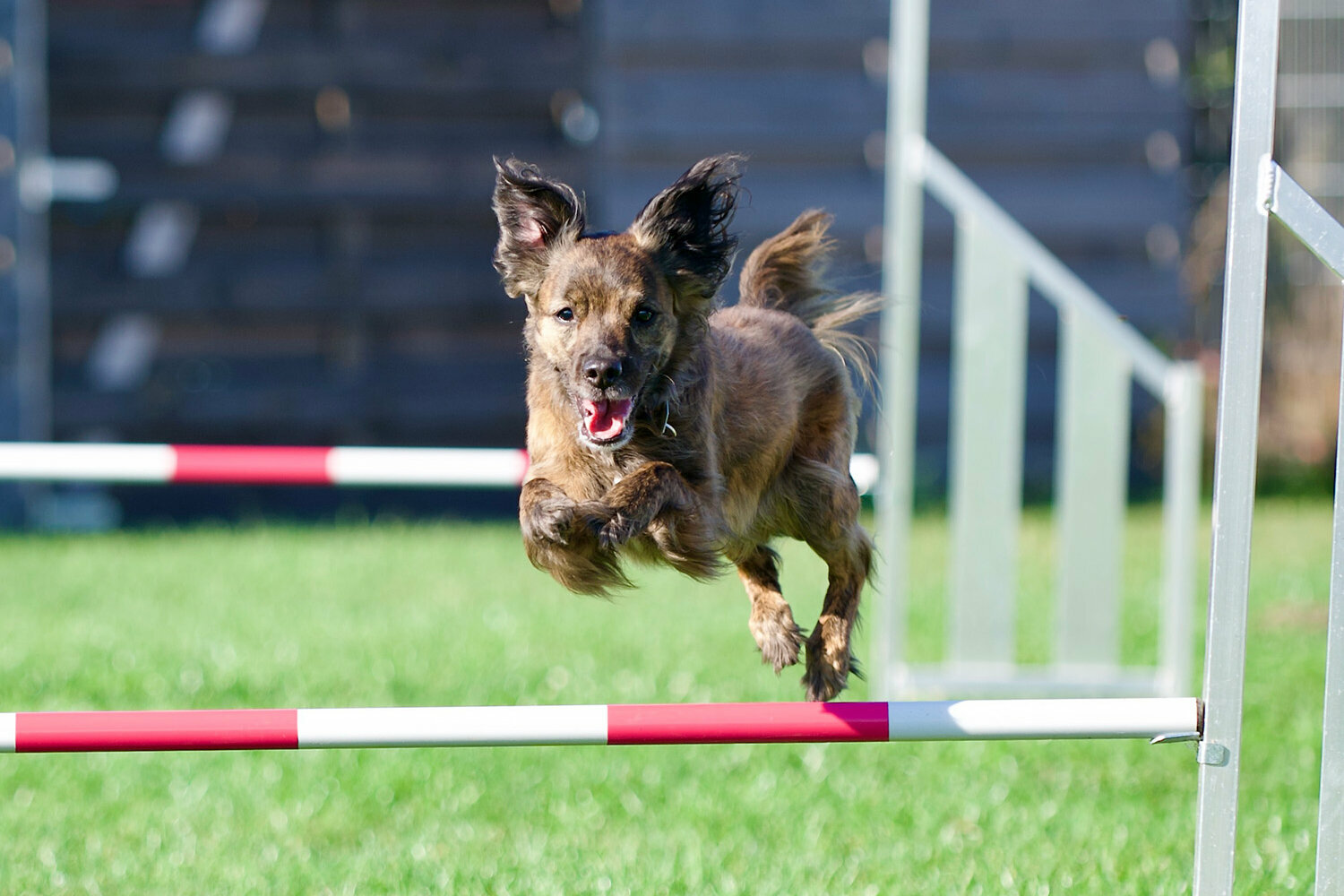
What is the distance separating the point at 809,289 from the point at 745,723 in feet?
3.40

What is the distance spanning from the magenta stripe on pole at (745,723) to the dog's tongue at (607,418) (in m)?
0.45

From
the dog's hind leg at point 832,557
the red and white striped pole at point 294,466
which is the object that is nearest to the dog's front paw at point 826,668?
the dog's hind leg at point 832,557

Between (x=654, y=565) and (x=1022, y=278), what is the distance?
3178 millimetres

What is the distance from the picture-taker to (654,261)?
2.26 meters

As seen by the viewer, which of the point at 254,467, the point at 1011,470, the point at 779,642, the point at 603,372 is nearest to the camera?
the point at 603,372

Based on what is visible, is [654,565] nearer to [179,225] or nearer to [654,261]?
[654,261]

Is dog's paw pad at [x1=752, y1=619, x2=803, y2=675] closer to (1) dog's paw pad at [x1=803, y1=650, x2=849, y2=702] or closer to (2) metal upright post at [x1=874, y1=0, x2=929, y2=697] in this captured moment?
Answer: (1) dog's paw pad at [x1=803, y1=650, x2=849, y2=702]

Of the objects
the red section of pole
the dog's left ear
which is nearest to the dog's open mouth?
the dog's left ear

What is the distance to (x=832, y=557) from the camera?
8.57 ft

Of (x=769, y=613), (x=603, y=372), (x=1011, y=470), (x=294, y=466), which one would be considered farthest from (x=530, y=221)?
(x=1011, y=470)

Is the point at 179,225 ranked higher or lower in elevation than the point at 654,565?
higher

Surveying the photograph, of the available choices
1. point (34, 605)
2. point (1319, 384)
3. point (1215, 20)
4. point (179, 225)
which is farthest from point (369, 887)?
point (1215, 20)

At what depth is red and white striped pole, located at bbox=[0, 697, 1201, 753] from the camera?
7.42 feet

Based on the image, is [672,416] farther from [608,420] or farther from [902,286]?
[902,286]
